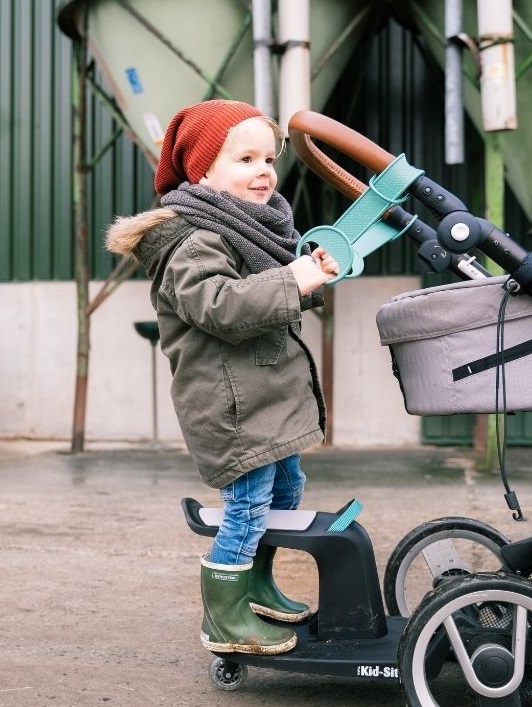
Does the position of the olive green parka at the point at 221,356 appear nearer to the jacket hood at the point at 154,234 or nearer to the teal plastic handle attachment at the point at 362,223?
the jacket hood at the point at 154,234

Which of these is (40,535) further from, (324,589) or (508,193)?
(508,193)

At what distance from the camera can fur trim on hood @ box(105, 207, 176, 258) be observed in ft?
9.18

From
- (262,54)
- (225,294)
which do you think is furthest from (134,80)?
(225,294)

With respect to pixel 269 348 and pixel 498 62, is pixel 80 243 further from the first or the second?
pixel 269 348

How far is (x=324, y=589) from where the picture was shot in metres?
2.84

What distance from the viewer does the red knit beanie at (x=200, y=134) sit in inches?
113

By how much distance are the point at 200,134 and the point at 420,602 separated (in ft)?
4.39

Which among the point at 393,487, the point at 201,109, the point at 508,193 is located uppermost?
the point at 201,109

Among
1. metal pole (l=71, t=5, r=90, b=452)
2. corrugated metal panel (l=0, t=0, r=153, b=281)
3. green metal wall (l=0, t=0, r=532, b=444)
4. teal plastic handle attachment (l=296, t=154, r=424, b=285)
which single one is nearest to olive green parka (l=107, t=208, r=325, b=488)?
teal plastic handle attachment (l=296, t=154, r=424, b=285)

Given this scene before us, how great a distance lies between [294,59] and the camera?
6559 mm

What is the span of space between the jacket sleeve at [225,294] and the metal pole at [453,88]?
12.6 feet

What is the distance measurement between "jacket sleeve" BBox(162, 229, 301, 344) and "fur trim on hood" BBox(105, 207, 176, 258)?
118 millimetres

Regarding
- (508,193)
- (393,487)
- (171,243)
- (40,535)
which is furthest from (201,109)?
(508,193)

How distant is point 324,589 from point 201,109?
4.30ft
